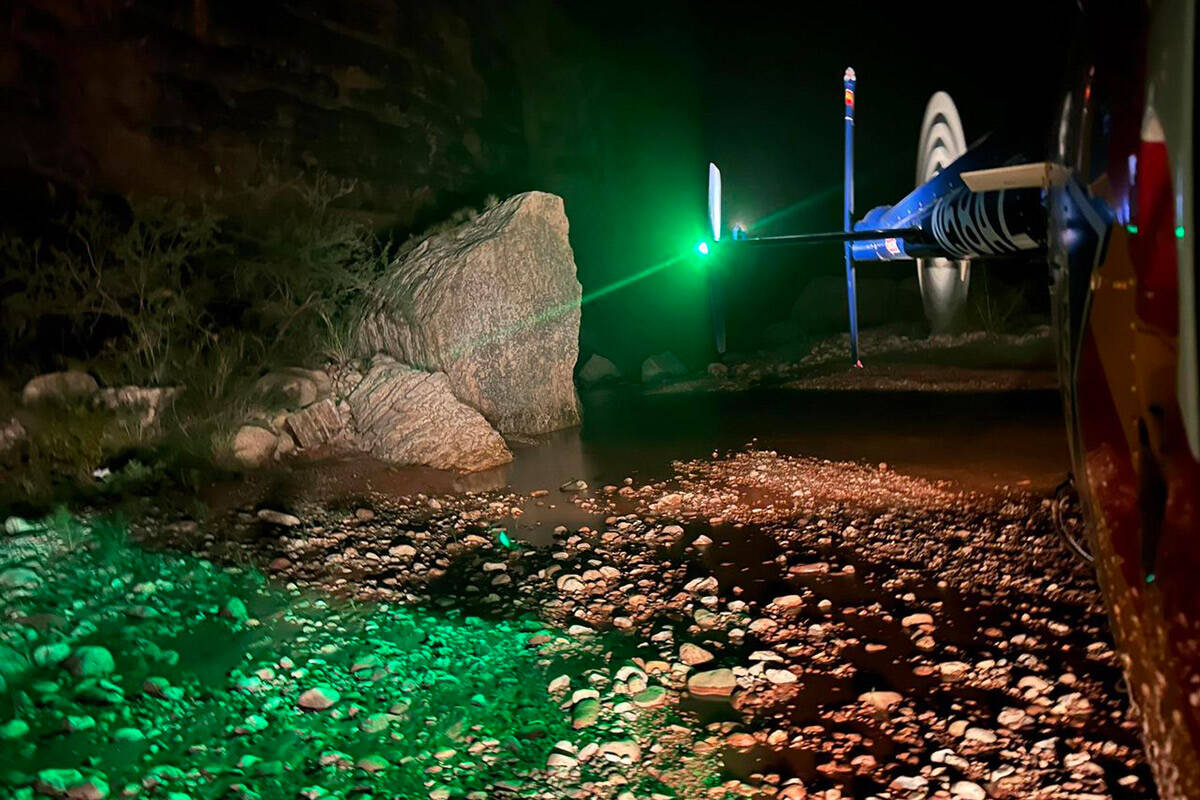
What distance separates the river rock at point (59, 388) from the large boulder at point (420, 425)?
6.96 ft

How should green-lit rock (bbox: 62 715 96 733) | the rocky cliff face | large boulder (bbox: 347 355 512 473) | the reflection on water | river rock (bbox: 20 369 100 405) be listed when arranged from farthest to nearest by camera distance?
the rocky cliff face → large boulder (bbox: 347 355 512 473) → river rock (bbox: 20 369 100 405) → the reflection on water → green-lit rock (bbox: 62 715 96 733)

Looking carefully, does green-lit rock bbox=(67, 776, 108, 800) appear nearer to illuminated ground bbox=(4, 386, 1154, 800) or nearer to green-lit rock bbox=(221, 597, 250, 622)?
illuminated ground bbox=(4, 386, 1154, 800)

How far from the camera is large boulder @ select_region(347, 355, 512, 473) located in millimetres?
6566

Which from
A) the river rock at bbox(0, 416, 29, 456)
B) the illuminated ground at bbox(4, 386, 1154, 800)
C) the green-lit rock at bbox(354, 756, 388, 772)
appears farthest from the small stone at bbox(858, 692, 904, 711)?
the river rock at bbox(0, 416, 29, 456)

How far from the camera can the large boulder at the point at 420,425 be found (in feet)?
21.5

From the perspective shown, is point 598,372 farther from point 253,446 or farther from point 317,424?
point 253,446

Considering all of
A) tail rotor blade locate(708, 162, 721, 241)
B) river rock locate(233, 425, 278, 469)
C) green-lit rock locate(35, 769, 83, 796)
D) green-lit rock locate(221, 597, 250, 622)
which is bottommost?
green-lit rock locate(221, 597, 250, 622)

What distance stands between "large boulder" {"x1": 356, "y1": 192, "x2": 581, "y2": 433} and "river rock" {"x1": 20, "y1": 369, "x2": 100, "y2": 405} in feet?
8.82

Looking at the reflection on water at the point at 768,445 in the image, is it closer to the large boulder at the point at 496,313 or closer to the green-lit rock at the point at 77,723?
the large boulder at the point at 496,313

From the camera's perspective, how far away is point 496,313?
7922 millimetres

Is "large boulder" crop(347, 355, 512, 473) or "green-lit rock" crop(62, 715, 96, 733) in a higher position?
"large boulder" crop(347, 355, 512, 473)

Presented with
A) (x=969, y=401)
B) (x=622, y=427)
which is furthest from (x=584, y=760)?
(x=969, y=401)

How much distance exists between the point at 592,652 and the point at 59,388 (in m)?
5.29

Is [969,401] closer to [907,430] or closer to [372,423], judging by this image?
[907,430]
